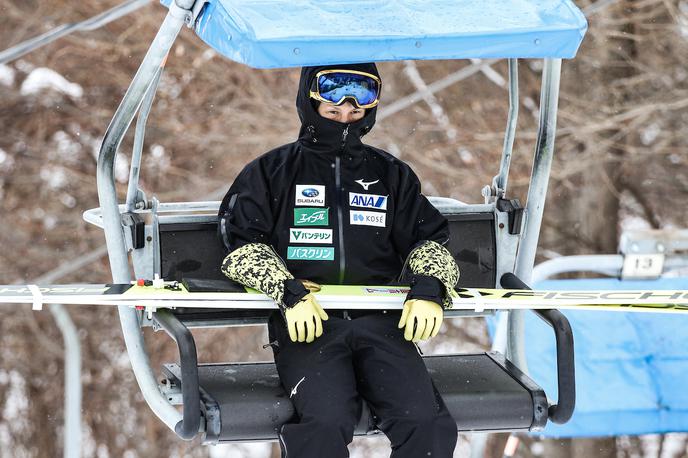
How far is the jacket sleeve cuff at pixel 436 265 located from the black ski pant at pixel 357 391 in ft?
0.59

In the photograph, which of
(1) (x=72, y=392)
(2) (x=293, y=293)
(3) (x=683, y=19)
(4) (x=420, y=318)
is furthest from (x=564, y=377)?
(3) (x=683, y=19)

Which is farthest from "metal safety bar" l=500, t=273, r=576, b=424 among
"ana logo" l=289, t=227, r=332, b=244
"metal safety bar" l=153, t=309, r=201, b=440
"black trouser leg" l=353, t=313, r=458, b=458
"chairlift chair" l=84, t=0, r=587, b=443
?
"metal safety bar" l=153, t=309, r=201, b=440

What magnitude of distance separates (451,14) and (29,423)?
367 inches

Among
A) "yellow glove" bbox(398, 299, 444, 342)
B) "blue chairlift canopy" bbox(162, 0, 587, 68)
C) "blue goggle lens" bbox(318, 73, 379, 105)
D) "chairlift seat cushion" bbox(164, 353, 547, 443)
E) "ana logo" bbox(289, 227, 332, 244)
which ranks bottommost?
"chairlift seat cushion" bbox(164, 353, 547, 443)

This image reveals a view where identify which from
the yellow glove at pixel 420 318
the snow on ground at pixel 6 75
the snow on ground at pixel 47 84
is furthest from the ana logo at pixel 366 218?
the snow on ground at pixel 6 75

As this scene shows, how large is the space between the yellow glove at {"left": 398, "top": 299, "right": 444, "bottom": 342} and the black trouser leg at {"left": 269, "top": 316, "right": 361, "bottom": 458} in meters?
0.19

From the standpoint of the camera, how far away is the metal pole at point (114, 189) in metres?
3.65

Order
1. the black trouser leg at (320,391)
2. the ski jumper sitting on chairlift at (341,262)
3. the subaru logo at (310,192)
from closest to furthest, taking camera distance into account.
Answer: the black trouser leg at (320,391), the ski jumper sitting on chairlift at (341,262), the subaru logo at (310,192)

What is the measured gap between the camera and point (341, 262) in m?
4.01

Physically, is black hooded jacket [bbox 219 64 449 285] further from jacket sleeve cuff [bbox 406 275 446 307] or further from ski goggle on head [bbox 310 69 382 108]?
jacket sleeve cuff [bbox 406 275 446 307]

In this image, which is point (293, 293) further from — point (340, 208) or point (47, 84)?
point (47, 84)

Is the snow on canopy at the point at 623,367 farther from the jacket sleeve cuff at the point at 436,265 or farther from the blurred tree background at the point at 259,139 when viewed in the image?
the blurred tree background at the point at 259,139

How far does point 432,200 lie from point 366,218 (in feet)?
1.93

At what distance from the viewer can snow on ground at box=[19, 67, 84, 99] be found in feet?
37.2
